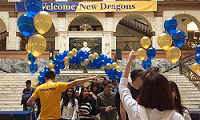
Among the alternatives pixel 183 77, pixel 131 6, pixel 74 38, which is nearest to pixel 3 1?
pixel 74 38

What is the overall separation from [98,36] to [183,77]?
6.67 m

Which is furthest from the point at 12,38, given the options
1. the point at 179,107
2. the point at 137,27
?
the point at 179,107

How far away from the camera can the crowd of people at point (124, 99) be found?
1685 millimetres

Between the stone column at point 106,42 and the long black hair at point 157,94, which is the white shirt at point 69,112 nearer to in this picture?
the long black hair at point 157,94

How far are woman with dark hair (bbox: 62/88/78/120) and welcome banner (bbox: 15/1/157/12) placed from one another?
12.2m

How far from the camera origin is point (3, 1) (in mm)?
17594

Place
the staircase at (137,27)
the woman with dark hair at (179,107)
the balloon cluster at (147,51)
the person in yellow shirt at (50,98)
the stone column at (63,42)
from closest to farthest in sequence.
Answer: the woman with dark hair at (179,107) < the person in yellow shirt at (50,98) < the balloon cluster at (147,51) < the stone column at (63,42) < the staircase at (137,27)

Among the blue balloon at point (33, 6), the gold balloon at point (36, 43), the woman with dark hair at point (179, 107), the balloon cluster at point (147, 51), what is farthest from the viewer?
the balloon cluster at point (147, 51)

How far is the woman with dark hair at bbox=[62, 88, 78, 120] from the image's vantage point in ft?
16.0

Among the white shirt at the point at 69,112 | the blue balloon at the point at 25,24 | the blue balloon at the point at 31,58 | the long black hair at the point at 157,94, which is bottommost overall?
the white shirt at the point at 69,112

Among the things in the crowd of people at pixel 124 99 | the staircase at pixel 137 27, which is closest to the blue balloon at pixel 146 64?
the crowd of people at pixel 124 99

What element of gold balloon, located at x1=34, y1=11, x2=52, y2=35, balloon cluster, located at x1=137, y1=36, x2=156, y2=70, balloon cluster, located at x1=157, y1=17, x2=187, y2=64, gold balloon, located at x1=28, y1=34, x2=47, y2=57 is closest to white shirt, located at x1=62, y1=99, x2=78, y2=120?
gold balloon, located at x1=28, y1=34, x2=47, y2=57

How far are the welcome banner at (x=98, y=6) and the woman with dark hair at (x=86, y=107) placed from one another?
1209cm

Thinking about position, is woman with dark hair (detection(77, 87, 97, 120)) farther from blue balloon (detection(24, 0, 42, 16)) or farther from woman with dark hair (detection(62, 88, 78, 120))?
blue balloon (detection(24, 0, 42, 16))
